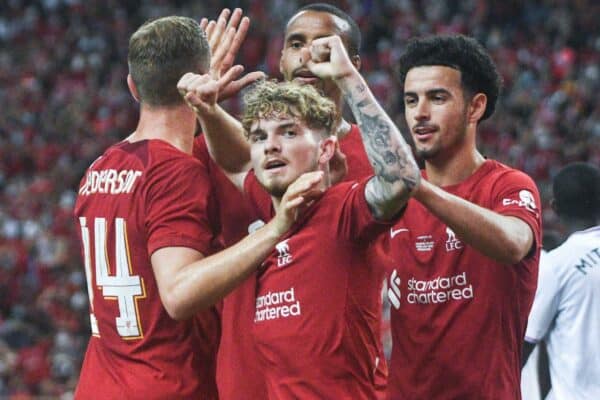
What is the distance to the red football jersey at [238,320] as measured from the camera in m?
4.94

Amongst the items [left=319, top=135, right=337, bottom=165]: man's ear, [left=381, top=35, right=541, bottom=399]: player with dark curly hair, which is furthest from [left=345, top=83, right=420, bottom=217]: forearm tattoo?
[left=381, top=35, right=541, bottom=399]: player with dark curly hair

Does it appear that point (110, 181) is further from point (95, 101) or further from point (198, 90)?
point (95, 101)

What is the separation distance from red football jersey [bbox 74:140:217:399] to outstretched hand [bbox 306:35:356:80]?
28.5 inches

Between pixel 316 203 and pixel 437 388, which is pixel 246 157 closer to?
pixel 316 203

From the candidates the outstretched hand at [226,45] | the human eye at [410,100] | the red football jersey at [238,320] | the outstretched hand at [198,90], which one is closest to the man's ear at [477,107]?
the human eye at [410,100]

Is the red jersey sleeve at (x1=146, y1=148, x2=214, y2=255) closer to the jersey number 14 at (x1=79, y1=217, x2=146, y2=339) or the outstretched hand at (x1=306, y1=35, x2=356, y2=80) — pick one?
the jersey number 14 at (x1=79, y1=217, x2=146, y2=339)

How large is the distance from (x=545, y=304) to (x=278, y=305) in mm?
2365

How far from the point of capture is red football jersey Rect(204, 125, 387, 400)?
4938 millimetres

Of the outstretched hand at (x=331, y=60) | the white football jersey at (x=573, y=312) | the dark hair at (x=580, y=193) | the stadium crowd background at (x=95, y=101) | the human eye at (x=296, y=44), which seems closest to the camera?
the outstretched hand at (x=331, y=60)

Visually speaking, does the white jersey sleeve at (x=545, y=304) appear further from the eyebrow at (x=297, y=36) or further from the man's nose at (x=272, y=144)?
the man's nose at (x=272, y=144)

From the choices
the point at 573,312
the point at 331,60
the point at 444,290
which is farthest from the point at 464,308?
the point at 573,312

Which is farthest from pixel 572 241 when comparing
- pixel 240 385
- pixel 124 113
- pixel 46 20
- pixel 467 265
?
pixel 46 20

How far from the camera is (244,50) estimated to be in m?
21.7

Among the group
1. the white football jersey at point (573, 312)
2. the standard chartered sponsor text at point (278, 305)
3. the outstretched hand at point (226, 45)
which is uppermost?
the outstretched hand at point (226, 45)
